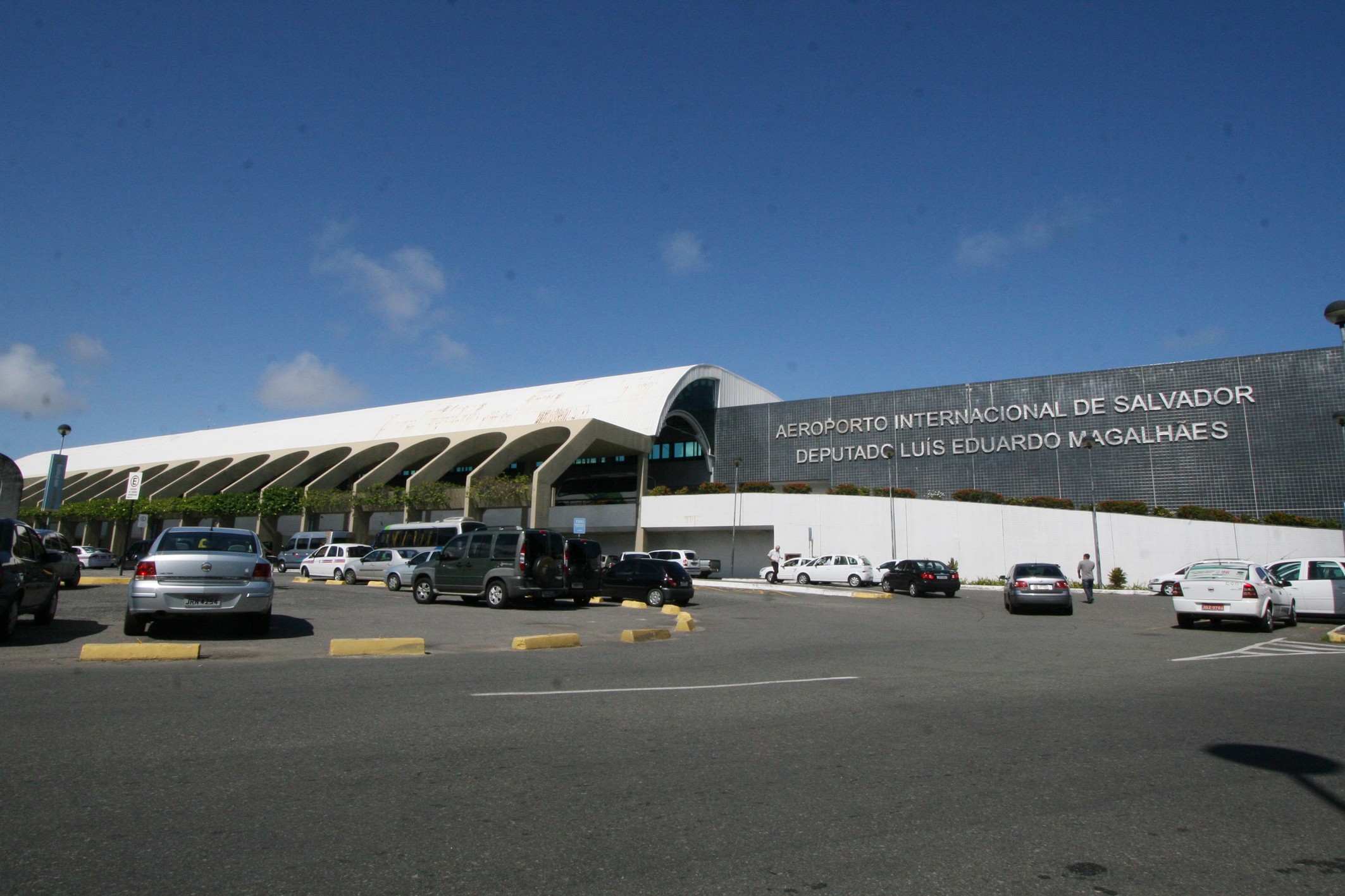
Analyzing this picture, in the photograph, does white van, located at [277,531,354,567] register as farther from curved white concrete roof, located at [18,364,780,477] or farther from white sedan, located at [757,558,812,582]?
white sedan, located at [757,558,812,582]

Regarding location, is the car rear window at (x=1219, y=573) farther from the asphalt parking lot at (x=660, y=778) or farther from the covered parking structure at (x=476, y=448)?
the covered parking structure at (x=476, y=448)

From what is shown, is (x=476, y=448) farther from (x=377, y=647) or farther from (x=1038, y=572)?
(x=377, y=647)

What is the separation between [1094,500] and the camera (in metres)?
39.6

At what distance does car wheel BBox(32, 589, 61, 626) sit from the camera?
39.9 feet

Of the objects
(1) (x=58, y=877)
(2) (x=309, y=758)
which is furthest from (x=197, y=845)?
(2) (x=309, y=758)

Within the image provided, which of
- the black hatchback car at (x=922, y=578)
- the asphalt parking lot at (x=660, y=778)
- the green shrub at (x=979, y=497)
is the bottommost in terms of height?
the asphalt parking lot at (x=660, y=778)

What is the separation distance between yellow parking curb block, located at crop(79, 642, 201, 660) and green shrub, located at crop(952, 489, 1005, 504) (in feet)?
122

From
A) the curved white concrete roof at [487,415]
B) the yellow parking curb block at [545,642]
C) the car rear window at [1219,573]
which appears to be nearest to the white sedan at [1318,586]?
the car rear window at [1219,573]

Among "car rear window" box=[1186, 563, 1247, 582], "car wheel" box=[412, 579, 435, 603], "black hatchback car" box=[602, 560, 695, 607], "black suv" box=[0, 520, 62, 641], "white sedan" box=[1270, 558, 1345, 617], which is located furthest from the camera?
"black hatchback car" box=[602, 560, 695, 607]

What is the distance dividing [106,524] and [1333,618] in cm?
9079

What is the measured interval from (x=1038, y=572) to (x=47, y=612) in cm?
2195

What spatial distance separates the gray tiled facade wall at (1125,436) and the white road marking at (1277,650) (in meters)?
29.1

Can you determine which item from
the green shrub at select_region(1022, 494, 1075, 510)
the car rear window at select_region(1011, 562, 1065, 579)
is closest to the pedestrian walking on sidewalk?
the car rear window at select_region(1011, 562, 1065, 579)

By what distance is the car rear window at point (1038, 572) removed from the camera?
2142 centimetres
